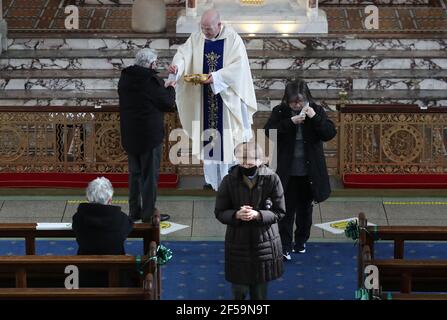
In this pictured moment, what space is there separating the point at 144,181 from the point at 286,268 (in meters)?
1.91

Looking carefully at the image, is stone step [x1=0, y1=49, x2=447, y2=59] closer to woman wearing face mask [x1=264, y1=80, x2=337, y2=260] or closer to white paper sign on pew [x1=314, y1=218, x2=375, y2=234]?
white paper sign on pew [x1=314, y1=218, x2=375, y2=234]

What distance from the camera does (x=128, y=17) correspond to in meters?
20.9

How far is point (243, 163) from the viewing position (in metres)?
10.2

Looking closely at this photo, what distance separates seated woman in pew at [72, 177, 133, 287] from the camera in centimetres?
989

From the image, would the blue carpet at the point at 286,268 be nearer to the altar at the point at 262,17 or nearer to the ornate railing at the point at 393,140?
the ornate railing at the point at 393,140

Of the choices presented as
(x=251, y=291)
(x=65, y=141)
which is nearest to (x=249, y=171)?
(x=251, y=291)

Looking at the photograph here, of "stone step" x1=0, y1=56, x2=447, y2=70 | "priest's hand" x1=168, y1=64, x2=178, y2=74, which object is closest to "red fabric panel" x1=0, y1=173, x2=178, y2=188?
"priest's hand" x1=168, y1=64, x2=178, y2=74

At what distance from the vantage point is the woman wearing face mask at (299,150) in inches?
460

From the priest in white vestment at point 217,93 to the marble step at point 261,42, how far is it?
5.14 meters

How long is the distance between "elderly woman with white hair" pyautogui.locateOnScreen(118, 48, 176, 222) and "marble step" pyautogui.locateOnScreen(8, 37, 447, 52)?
6.49 metres

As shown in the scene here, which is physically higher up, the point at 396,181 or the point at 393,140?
the point at 393,140

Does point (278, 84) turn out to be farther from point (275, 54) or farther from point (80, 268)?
point (80, 268)
